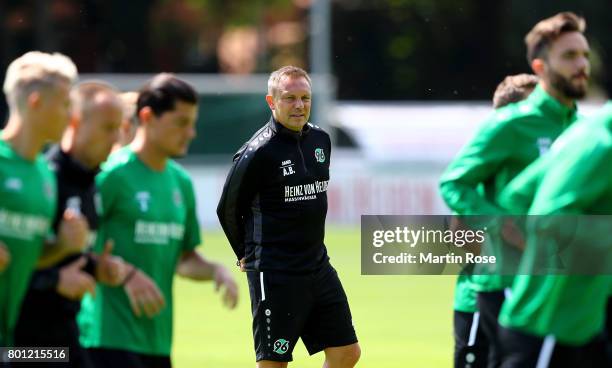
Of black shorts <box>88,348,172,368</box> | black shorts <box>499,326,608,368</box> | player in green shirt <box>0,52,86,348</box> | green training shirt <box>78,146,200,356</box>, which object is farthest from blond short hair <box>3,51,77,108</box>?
black shorts <box>499,326,608,368</box>

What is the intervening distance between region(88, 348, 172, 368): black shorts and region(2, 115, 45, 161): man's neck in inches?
55.2

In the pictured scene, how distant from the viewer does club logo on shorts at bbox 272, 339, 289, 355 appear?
26.0ft

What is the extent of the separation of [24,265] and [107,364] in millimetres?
1191

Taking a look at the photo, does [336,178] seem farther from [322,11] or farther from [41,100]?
[41,100]

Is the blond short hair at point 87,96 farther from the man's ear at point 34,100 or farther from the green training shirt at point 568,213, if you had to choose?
the green training shirt at point 568,213

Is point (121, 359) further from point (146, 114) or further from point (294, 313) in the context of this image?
point (294, 313)

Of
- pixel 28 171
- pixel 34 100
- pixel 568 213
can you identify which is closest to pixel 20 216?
Result: pixel 28 171

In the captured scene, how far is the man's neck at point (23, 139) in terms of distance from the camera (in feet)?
18.4

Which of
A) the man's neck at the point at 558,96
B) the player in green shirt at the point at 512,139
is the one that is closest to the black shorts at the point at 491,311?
the player in green shirt at the point at 512,139

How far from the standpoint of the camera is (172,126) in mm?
6832

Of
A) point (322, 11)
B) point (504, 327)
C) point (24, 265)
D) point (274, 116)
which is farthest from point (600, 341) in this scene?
point (322, 11)

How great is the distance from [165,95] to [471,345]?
2409mm

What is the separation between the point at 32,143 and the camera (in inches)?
221

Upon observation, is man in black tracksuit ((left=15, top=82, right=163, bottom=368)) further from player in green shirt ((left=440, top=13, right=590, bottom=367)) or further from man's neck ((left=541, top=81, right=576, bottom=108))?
man's neck ((left=541, top=81, right=576, bottom=108))
